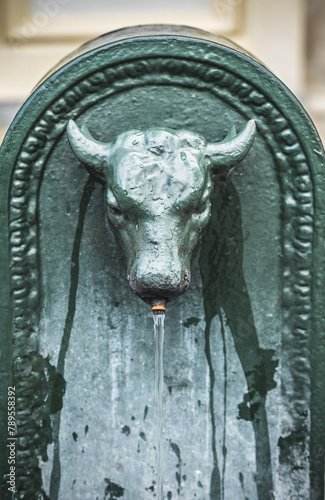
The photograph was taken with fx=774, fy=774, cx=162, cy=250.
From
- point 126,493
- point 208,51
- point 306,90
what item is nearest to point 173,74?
point 208,51

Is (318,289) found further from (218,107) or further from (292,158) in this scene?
(218,107)

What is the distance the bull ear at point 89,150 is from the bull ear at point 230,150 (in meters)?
0.22

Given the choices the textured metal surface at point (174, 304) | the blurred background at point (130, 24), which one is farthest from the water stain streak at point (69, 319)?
the blurred background at point (130, 24)

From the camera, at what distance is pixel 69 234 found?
5.82ft

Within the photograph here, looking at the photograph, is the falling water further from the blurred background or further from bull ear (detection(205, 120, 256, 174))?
the blurred background

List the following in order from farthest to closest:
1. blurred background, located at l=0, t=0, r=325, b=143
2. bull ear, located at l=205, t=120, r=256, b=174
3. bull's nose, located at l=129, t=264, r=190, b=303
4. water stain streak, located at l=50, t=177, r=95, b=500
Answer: blurred background, located at l=0, t=0, r=325, b=143, water stain streak, located at l=50, t=177, r=95, b=500, bull ear, located at l=205, t=120, r=256, b=174, bull's nose, located at l=129, t=264, r=190, b=303

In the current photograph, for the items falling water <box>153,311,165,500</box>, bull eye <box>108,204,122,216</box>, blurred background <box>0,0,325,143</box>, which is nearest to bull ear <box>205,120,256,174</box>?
bull eye <box>108,204,122,216</box>

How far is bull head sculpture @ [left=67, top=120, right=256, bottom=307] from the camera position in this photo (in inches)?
61.4

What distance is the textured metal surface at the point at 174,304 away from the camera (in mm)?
1715

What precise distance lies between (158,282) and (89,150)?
0.34 m

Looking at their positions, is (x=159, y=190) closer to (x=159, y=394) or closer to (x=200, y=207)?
(x=200, y=207)

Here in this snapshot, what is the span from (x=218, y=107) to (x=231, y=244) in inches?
12.2

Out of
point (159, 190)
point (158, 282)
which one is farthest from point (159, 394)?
point (159, 190)

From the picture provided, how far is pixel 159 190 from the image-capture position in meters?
1.57
